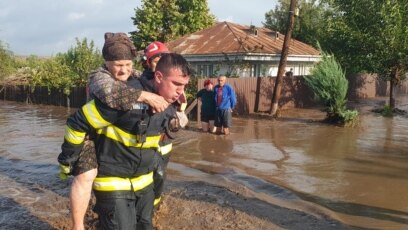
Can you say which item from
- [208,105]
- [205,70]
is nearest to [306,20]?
[205,70]

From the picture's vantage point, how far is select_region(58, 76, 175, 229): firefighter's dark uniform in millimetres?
2975

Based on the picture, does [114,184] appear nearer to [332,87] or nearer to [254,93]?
[332,87]

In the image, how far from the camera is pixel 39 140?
12242 millimetres

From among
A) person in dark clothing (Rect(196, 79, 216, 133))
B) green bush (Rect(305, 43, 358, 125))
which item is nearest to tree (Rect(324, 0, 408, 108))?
green bush (Rect(305, 43, 358, 125))

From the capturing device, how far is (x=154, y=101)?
9.65ft

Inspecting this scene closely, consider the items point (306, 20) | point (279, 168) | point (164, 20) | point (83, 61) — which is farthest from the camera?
point (306, 20)

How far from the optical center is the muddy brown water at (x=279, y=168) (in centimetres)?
629

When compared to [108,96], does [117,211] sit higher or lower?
lower

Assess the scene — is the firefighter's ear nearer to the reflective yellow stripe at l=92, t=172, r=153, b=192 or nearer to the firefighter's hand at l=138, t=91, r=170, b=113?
the firefighter's hand at l=138, t=91, r=170, b=113

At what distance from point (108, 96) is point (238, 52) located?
2016cm

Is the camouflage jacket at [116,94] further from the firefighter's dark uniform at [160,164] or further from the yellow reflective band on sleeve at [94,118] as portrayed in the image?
the firefighter's dark uniform at [160,164]

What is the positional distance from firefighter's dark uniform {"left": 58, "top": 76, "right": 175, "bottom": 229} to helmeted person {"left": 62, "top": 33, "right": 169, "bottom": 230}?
54mm

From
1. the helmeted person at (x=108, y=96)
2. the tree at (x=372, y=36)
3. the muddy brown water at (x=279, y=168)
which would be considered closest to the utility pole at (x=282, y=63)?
the tree at (x=372, y=36)

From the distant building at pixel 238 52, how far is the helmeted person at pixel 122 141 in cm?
1748
